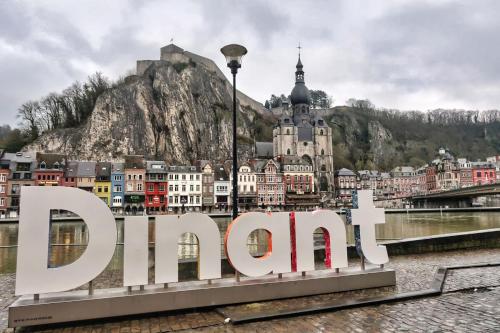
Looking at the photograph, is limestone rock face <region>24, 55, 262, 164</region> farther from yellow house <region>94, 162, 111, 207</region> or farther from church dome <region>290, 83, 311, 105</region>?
church dome <region>290, 83, 311, 105</region>

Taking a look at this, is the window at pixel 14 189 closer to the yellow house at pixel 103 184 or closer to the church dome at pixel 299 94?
the yellow house at pixel 103 184

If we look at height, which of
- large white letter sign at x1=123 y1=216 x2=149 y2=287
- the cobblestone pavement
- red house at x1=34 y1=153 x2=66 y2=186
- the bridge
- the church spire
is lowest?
the cobblestone pavement

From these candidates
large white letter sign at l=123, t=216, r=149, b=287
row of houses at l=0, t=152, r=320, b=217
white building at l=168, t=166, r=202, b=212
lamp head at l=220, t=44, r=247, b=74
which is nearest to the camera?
large white letter sign at l=123, t=216, r=149, b=287

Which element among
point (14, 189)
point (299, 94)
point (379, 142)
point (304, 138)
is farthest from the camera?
point (379, 142)

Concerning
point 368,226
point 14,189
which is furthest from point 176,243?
point 14,189

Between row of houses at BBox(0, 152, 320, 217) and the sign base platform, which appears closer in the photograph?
the sign base platform

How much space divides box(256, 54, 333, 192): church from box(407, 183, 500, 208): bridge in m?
24.6

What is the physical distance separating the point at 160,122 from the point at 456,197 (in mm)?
76889

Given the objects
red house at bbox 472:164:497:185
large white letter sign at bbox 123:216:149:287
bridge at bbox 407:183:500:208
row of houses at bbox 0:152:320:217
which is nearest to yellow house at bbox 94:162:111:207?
row of houses at bbox 0:152:320:217

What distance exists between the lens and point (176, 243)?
7.45m

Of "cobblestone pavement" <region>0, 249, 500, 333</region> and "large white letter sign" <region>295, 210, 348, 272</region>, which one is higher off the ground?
"large white letter sign" <region>295, 210, 348, 272</region>

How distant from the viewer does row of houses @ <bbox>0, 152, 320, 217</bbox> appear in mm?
67188

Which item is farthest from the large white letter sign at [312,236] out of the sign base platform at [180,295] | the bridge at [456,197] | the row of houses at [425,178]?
the row of houses at [425,178]

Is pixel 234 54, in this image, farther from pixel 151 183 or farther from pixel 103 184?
pixel 103 184
